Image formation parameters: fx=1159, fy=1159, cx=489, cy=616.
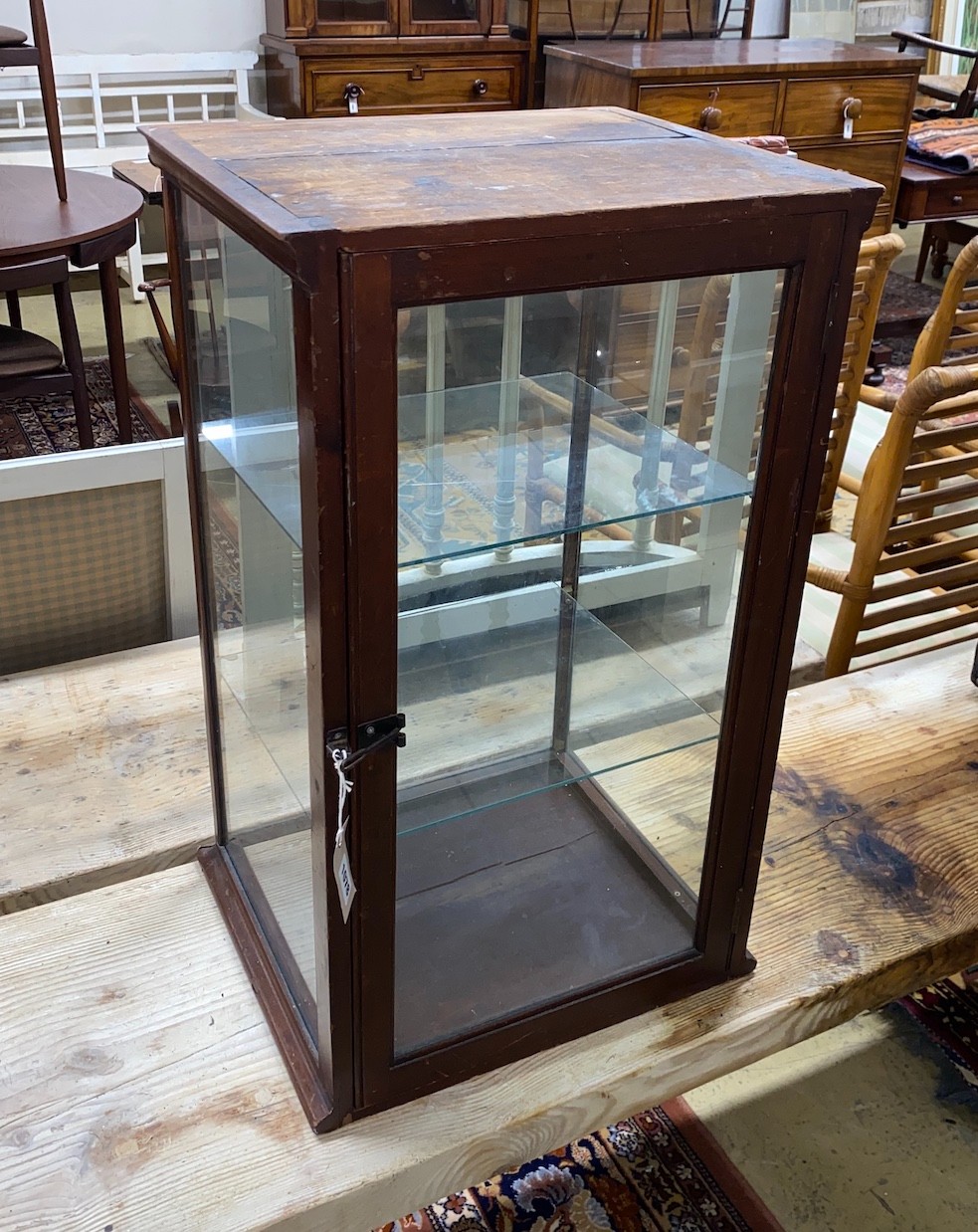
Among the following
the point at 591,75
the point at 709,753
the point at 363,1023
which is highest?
the point at 591,75

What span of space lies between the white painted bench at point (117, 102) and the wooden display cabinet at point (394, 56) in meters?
0.33

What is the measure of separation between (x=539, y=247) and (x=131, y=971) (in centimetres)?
69

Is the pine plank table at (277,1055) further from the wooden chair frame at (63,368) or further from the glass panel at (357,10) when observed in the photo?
the glass panel at (357,10)

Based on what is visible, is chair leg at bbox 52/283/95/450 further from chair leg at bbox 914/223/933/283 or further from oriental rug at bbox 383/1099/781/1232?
chair leg at bbox 914/223/933/283

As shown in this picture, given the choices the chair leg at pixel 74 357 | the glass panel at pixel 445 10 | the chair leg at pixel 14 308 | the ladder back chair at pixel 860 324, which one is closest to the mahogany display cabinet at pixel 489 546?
the ladder back chair at pixel 860 324

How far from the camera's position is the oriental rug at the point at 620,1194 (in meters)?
1.20

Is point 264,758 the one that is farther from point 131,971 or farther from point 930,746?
point 930,746

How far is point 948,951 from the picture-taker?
40.9 inches

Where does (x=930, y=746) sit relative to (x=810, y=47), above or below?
below

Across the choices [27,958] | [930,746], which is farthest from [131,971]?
[930,746]

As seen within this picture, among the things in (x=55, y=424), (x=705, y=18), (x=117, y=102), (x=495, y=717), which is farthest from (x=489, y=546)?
(x=117, y=102)

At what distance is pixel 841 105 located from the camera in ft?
10.8

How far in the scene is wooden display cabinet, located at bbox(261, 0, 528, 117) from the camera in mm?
3289

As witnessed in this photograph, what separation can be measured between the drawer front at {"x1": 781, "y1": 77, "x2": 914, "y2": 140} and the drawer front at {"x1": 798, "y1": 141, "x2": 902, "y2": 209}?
3 centimetres
